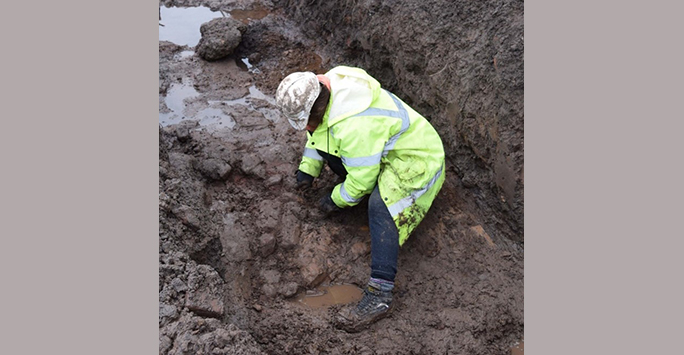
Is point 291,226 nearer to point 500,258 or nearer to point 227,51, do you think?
point 500,258

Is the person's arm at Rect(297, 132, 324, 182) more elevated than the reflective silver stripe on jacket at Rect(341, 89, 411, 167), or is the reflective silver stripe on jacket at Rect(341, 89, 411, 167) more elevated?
the reflective silver stripe on jacket at Rect(341, 89, 411, 167)

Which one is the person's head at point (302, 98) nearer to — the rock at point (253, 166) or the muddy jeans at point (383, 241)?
the muddy jeans at point (383, 241)

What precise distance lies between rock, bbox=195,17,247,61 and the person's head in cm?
289

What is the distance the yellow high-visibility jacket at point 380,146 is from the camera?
331 cm

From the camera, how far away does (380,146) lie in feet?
10.9

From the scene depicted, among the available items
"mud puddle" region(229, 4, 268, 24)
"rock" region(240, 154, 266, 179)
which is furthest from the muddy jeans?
"mud puddle" region(229, 4, 268, 24)

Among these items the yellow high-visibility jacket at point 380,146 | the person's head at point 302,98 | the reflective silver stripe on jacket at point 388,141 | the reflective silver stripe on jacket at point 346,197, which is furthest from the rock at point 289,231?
the person's head at point 302,98

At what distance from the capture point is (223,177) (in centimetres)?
423

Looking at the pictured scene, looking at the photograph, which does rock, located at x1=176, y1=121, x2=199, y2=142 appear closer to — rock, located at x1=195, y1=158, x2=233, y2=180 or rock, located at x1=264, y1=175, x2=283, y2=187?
rock, located at x1=195, y1=158, x2=233, y2=180

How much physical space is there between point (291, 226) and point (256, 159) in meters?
0.78

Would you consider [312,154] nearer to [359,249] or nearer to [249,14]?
[359,249]

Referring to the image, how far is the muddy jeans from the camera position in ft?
11.3

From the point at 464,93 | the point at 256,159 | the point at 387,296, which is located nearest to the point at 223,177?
the point at 256,159

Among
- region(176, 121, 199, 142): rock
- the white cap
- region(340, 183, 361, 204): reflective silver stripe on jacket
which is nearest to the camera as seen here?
the white cap
